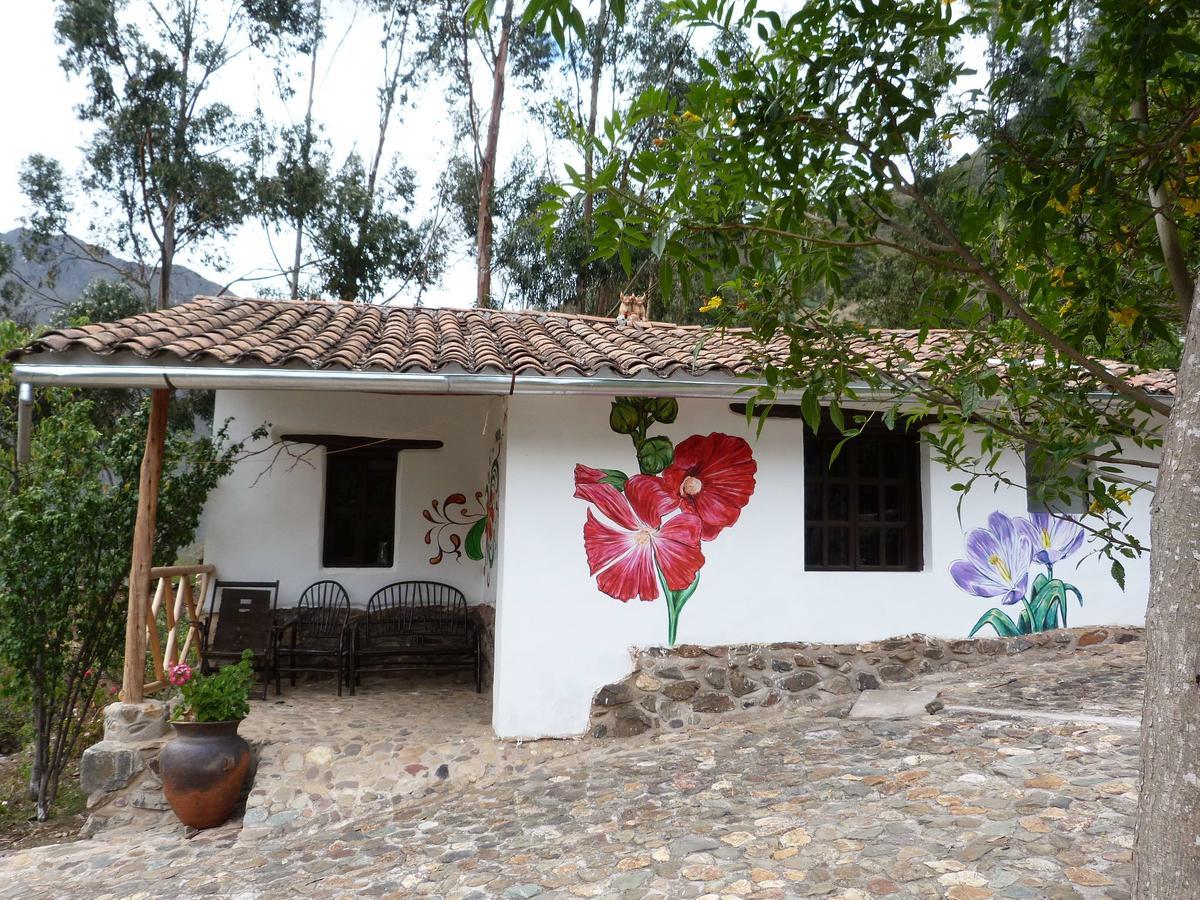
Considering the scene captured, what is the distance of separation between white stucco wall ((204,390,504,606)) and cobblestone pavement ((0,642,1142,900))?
2610mm

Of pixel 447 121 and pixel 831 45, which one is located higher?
pixel 447 121

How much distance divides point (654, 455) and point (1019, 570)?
2810 mm

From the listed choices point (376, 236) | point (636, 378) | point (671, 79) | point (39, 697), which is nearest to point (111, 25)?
point (376, 236)

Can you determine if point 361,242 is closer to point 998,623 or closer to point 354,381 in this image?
point 354,381

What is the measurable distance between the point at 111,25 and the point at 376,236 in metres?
5.32

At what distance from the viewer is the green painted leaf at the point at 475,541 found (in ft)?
26.1

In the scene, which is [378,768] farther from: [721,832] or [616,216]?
[616,216]

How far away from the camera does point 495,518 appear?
21.0ft

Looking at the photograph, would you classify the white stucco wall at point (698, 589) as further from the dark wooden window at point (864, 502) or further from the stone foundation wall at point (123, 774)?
the stone foundation wall at point (123, 774)

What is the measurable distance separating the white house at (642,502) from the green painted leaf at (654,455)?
1cm

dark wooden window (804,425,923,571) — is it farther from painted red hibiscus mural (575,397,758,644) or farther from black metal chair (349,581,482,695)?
black metal chair (349,581,482,695)

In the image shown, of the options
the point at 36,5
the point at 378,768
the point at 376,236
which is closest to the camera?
the point at 378,768

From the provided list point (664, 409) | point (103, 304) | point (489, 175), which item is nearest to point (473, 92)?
point (489, 175)

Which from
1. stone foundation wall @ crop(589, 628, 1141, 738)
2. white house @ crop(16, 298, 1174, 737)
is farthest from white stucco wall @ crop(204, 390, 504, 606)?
stone foundation wall @ crop(589, 628, 1141, 738)
